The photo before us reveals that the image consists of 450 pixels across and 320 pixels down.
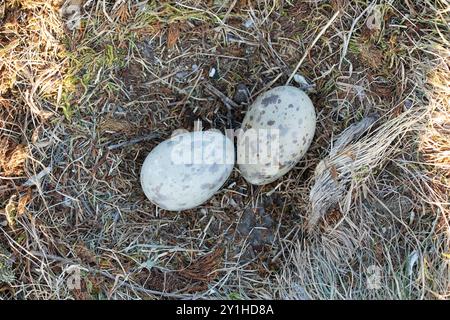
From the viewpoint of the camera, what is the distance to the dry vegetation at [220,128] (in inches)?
77.1

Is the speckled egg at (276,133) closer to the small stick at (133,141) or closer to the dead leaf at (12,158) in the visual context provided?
the small stick at (133,141)

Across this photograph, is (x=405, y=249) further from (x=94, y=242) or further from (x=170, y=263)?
(x=94, y=242)

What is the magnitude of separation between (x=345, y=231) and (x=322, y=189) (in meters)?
0.17

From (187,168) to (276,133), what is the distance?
1.05ft

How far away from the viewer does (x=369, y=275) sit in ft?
6.32

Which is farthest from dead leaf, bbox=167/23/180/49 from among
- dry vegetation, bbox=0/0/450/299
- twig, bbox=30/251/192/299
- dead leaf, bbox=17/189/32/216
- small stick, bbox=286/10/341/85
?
twig, bbox=30/251/192/299

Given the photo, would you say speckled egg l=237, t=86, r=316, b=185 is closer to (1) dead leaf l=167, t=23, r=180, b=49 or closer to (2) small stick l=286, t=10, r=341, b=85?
(2) small stick l=286, t=10, r=341, b=85

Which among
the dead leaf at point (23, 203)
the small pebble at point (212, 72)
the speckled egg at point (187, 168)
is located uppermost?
the small pebble at point (212, 72)

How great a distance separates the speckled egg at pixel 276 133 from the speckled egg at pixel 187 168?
0.07 m

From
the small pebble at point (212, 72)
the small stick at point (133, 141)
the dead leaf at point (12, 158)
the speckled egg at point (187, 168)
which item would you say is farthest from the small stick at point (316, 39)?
the dead leaf at point (12, 158)

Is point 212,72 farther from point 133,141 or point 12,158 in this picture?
point 12,158

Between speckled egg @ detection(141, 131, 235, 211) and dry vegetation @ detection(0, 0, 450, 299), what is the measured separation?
0.62 ft

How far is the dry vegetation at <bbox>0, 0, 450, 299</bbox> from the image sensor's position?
196cm
